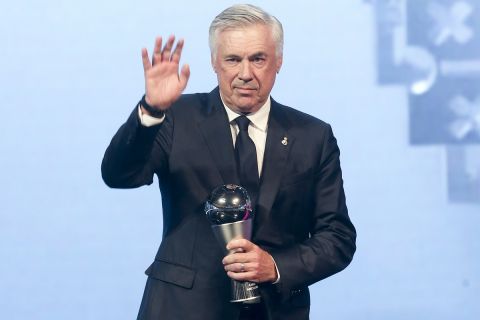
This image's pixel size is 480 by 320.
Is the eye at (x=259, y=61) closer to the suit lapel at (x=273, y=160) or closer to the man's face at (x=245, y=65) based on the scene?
the man's face at (x=245, y=65)

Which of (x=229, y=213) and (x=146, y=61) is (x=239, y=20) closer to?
(x=146, y=61)

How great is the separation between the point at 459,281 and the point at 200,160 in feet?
4.68

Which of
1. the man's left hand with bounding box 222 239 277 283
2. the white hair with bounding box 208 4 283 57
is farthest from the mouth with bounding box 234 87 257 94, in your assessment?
the man's left hand with bounding box 222 239 277 283

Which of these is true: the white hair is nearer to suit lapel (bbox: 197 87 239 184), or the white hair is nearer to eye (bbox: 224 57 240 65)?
eye (bbox: 224 57 240 65)

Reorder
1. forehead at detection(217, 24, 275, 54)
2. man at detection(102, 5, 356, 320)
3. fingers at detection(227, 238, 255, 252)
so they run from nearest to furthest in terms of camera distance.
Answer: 1. fingers at detection(227, 238, 255, 252)
2. man at detection(102, 5, 356, 320)
3. forehead at detection(217, 24, 275, 54)

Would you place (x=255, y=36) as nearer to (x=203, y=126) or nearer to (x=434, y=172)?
(x=203, y=126)

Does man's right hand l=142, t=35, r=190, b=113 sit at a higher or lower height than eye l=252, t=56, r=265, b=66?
lower

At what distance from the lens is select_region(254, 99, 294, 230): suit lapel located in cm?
222

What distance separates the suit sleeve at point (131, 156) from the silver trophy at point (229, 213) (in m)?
0.18

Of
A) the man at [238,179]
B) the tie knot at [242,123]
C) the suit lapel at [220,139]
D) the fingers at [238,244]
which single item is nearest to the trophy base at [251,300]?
the man at [238,179]

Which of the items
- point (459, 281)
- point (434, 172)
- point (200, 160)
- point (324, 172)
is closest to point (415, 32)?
point (434, 172)

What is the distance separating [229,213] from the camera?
202 centimetres

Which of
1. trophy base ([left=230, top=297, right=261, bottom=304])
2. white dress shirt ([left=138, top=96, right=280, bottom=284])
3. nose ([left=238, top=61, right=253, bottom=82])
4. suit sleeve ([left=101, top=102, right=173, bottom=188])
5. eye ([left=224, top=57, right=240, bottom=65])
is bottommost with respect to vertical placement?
trophy base ([left=230, top=297, right=261, bottom=304])

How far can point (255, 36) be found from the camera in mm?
2275
